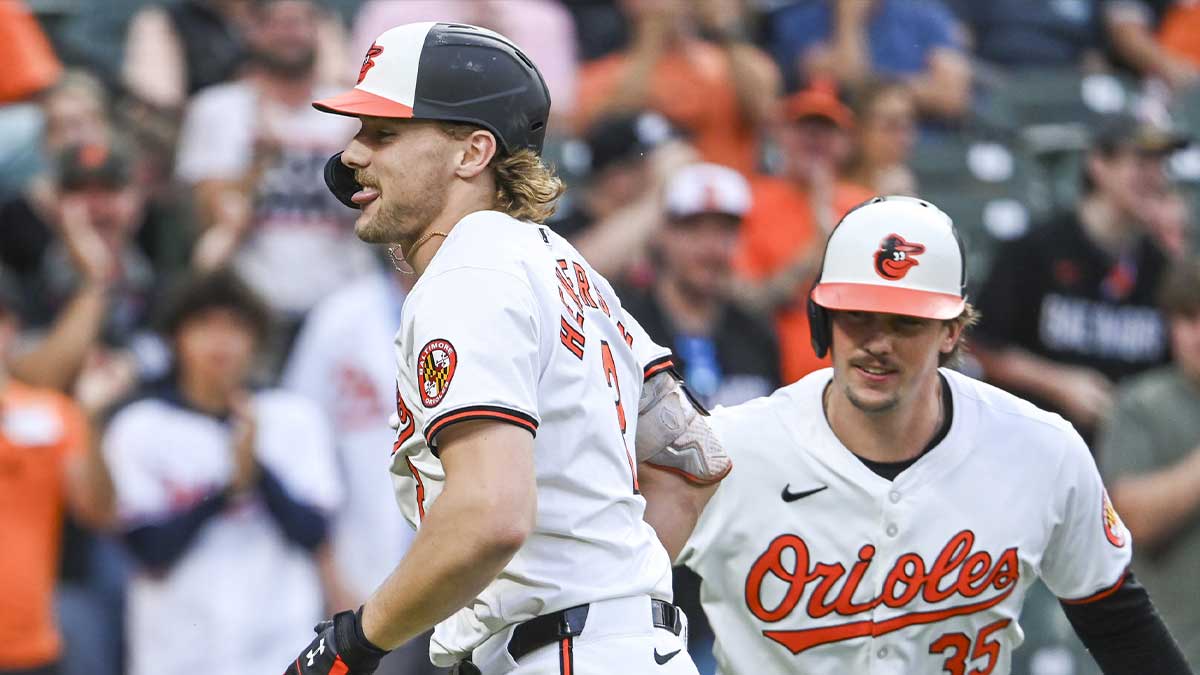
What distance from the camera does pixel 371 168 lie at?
359 centimetres

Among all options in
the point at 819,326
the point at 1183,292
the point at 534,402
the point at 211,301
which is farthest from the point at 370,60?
the point at 1183,292

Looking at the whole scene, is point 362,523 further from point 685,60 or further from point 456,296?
point 456,296

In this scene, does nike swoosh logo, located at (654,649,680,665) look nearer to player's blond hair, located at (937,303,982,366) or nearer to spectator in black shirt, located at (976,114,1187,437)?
player's blond hair, located at (937,303,982,366)

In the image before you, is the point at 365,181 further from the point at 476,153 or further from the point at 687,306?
the point at 687,306

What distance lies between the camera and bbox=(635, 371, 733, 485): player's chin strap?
3.96 metres

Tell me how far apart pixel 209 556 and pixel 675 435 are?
338cm

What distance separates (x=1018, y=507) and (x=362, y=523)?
359 centimetres

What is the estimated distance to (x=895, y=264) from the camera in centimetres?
443

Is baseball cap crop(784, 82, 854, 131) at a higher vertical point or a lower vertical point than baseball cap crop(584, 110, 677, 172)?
higher

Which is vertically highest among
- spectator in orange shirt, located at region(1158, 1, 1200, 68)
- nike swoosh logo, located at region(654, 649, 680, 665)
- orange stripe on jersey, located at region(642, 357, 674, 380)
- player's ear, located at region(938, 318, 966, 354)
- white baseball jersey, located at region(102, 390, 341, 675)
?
orange stripe on jersey, located at region(642, 357, 674, 380)

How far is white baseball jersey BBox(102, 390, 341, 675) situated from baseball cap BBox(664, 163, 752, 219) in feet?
6.08

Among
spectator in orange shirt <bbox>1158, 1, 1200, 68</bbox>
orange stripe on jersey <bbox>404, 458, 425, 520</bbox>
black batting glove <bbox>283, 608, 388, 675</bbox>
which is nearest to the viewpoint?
black batting glove <bbox>283, 608, 388, 675</bbox>

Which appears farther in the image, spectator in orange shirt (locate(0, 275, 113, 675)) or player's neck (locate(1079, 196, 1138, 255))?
player's neck (locate(1079, 196, 1138, 255))

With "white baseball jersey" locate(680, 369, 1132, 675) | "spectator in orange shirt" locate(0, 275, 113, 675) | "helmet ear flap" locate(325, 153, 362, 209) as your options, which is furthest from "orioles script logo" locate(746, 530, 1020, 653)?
"spectator in orange shirt" locate(0, 275, 113, 675)
